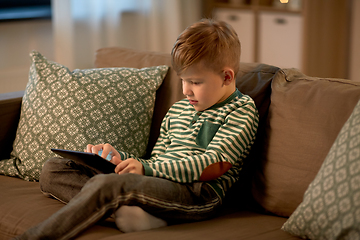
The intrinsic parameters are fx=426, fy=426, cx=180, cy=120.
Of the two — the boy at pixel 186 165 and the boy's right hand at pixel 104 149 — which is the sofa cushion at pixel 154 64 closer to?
the boy at pixel 186 165

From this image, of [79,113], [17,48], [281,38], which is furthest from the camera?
[281,38]

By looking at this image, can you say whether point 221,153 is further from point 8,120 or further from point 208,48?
point 8,120

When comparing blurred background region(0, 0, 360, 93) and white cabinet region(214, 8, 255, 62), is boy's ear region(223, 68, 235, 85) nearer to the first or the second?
blurred background region(0, 0, 360, 93)

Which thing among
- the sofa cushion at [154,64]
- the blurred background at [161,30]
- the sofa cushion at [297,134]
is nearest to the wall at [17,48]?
the blurred background at [161,30]

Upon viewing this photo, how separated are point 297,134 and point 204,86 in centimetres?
32

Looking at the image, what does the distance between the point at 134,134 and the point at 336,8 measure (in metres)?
2.18

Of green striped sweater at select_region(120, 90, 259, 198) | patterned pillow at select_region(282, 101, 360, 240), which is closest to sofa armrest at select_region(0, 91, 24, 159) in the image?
green striped sweater at select_region(120, 90, 259, 198)

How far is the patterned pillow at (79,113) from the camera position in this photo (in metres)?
1.51

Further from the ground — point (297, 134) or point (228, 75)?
point (228, 75)

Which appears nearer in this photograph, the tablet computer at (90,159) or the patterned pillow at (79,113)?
the tablet computer at (90,159)

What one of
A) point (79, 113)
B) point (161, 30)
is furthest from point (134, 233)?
point (161, 30)

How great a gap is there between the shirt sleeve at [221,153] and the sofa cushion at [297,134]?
0.08 metres

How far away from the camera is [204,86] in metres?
1.32

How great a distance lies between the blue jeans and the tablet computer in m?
0.06
